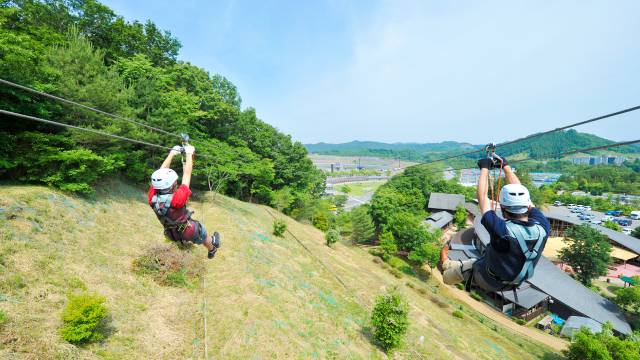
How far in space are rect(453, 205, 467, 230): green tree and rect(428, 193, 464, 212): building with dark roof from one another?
7.11 feet

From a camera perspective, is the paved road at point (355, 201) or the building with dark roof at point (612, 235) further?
the paved road at point (355, 201)

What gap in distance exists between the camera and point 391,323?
1382 cm

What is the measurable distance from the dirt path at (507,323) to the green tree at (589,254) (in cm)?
1743

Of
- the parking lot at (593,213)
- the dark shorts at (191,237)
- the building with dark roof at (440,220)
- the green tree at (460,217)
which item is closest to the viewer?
the dark shorts at (191,237)

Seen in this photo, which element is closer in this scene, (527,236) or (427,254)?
(527,236)

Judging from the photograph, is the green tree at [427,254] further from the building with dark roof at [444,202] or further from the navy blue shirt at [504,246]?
the navy blue shirt at [504,246]

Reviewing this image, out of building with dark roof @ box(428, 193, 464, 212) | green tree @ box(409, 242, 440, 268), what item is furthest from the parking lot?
green tree @ box(409, 242, 440, 268)

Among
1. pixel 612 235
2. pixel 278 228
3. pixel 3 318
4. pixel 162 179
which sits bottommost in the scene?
pixel 612 235

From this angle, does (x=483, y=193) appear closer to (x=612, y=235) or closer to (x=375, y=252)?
(x=375, y=252)

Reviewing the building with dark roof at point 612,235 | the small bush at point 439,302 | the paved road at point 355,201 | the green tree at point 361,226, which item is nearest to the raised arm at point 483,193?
the small bush at point 439,302

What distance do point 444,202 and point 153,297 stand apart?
62.9 m

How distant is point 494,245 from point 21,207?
1645 centimetres

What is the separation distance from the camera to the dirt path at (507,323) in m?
25.0

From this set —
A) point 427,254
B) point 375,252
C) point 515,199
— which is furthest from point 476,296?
point 515,199
